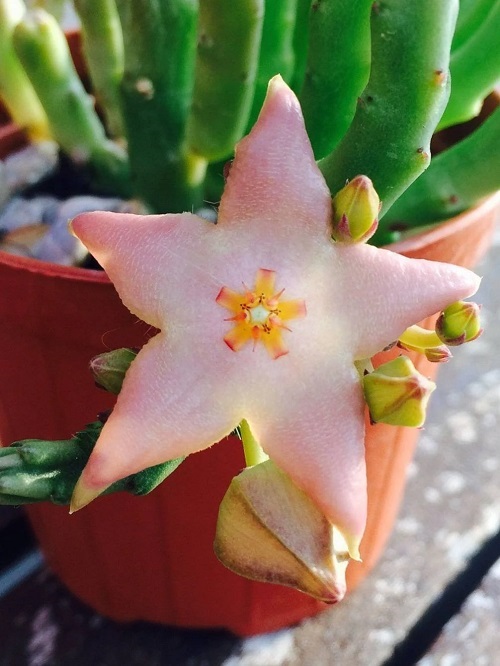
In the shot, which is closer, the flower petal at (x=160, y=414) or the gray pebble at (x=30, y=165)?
the flower petal at (x=160, y=414)

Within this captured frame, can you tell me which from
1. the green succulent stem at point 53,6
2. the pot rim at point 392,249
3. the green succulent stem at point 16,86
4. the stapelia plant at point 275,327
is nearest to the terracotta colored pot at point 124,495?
the pot rim at point 392,249

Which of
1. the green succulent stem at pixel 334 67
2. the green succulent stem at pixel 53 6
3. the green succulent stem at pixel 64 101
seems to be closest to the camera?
the green succulent stem at pixel 334 67

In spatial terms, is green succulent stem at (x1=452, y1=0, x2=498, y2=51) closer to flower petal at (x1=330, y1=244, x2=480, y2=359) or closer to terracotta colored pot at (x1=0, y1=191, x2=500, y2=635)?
terracotta colored pot at (x1=0, y1=191, x2=500, y2=635)

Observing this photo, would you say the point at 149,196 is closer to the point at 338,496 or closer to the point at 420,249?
the point at 420,249

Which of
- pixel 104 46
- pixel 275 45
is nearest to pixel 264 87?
pixel 275 45

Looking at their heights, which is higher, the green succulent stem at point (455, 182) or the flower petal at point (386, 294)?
the flower petal at point (386, 294)

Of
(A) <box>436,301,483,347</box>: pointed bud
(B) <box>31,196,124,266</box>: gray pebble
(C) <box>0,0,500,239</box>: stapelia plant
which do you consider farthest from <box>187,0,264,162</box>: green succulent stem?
(A) <box>436,301,483,347</box>: pointed bud

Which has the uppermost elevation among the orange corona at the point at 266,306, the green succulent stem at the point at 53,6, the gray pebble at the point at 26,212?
the green succulent stem at the point at 53,6

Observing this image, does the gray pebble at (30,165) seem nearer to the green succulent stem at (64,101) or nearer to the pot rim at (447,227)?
the green succulent stem at (64,101)

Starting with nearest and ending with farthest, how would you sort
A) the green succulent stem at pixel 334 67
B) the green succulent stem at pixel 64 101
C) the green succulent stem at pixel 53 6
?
the green succulent stem at pixel 334 67 < the green succulent stem at pixel 64 101 < the green succulent stem at pixel 53 6
